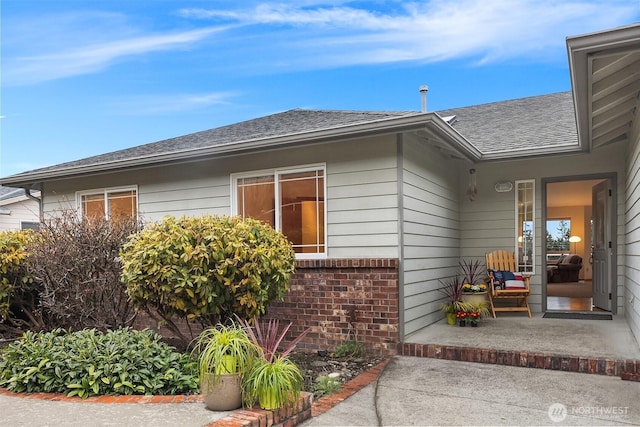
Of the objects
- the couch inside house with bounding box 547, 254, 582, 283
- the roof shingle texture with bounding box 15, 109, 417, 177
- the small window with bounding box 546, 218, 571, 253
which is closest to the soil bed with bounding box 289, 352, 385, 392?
the roof shingle texture with bounding box 15, 109, 417, 177

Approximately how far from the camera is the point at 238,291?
4.20 m

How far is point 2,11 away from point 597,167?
8.45 meters

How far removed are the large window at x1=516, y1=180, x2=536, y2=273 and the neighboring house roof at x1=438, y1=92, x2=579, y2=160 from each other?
2.21ft

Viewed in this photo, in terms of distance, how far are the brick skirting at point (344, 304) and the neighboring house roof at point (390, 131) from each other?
4.87ft

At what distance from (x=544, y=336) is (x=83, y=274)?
199 inches

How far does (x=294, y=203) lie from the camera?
19.4ft

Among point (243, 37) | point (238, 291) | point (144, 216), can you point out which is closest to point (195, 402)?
point (238, 291)

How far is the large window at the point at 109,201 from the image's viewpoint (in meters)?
7.38

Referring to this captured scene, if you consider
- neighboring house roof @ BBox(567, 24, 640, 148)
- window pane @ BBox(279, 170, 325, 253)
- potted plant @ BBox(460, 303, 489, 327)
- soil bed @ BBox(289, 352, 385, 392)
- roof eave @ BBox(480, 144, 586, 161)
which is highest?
neighboring house roof @ BBox(567, 24, 640, 148)

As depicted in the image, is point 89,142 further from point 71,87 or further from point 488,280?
point 488,280

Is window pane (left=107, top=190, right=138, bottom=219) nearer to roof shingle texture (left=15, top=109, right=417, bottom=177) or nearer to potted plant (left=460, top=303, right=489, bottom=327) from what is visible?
roof shingle texture (left=15, top=109, right=417, bottom=177)

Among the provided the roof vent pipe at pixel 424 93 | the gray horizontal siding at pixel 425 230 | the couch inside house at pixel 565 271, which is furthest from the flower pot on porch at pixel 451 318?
the couch inside house at pixel 565 271

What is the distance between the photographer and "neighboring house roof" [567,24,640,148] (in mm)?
3119

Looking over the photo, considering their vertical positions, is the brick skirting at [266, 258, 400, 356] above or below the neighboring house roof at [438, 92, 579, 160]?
below
